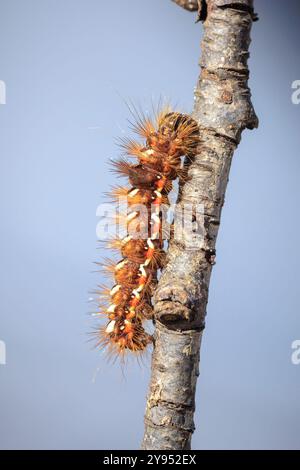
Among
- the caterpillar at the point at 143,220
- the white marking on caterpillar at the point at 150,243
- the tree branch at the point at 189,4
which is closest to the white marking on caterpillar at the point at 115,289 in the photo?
the caterpillar at the point at 143,220

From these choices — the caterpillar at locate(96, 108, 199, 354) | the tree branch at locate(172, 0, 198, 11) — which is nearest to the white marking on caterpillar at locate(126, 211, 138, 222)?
the caterpillar at locate(96, 108, 199, 354)

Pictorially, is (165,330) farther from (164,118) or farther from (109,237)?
(164,118)

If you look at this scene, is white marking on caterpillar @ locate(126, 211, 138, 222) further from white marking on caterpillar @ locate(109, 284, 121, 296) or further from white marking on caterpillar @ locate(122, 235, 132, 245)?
white marking on caterpillar @ locate(109, 284, 121, 296)

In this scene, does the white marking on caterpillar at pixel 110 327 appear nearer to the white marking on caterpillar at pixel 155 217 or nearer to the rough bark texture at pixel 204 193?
the rough bark texture at pixel 204 193

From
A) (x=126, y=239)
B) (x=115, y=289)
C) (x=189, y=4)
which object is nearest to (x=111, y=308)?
(x=115, y=289)

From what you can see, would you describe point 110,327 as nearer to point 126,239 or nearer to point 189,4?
point 126,239

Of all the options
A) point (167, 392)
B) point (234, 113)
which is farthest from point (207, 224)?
point (167, 392)
